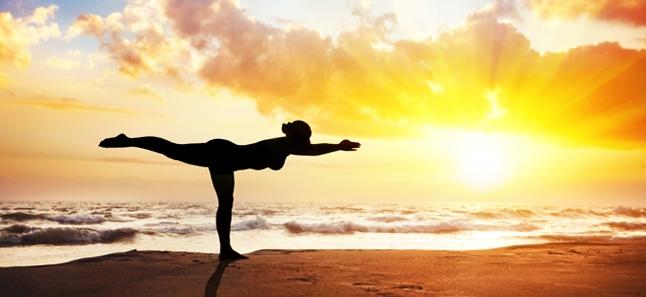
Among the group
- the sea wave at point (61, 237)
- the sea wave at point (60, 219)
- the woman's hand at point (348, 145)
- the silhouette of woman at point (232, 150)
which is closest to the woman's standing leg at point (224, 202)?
the silhouette of woman at point (232, 150)

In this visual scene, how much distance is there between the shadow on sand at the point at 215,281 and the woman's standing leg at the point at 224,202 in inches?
17.9

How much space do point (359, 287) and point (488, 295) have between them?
1230mm

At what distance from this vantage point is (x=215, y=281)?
5.69m

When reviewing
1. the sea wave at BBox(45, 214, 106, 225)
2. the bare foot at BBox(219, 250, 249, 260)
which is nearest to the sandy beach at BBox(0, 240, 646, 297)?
the bare foot at BBox(219, 250, 249, 260)

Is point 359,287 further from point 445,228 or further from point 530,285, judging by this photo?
point 445,228

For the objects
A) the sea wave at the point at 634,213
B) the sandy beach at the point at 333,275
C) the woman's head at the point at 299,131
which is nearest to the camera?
the sandy beach at the point at 333,275

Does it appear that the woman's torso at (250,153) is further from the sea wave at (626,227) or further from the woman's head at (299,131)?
the sea wave at (626,227)

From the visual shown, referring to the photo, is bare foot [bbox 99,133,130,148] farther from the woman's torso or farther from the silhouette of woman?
the woman's torso

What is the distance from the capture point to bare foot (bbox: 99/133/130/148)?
22.5 ft

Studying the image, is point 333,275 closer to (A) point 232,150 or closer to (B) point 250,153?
(B) point 250,153

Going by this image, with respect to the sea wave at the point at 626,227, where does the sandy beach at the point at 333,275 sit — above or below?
below

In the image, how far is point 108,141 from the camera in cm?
687

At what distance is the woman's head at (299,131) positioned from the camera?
696cm

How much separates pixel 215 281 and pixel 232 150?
2019 millimetres
